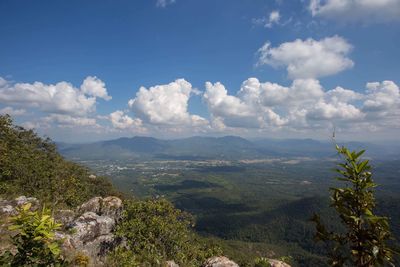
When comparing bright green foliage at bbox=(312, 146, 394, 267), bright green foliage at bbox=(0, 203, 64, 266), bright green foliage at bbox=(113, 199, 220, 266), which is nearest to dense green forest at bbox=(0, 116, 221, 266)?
bright green foliage at bbox=(113, 199, 220, 266)

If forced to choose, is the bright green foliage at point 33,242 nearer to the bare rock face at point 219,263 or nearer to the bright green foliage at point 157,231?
the bare rock face at point 219,263

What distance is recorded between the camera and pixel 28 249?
6.50m

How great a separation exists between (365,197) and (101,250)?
104 ft

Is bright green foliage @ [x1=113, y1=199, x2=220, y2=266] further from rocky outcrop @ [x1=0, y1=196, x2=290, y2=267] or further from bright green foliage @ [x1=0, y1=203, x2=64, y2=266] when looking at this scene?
bright green foliage @ [x1=0, y1=203, x2=64, y2=266]

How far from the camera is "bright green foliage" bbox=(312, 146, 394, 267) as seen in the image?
4.99 metres

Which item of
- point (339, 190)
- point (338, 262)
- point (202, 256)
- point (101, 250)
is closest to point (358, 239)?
point (338, 262)

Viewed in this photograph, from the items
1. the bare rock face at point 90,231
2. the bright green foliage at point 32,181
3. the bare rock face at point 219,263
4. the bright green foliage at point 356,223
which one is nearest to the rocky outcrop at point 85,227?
the bare rock face at point 90,231

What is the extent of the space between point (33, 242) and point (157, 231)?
3483cm

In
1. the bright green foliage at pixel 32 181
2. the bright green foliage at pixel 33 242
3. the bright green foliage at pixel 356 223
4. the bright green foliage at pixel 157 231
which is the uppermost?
the bright green foliage at pixel 356 223

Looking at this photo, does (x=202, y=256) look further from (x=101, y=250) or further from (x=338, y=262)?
(x=338, y=262)

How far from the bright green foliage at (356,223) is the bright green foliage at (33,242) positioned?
6.02m

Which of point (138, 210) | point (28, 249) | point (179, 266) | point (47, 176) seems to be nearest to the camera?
point (28, 249)

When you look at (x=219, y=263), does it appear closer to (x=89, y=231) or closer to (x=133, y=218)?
(x=89, y=231)

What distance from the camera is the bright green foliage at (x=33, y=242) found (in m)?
6.36
